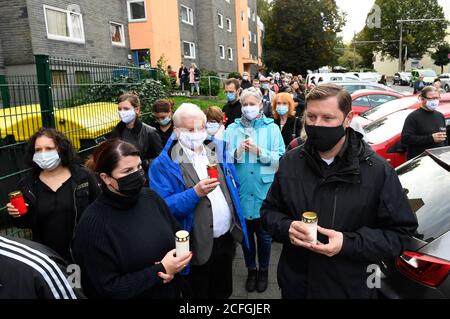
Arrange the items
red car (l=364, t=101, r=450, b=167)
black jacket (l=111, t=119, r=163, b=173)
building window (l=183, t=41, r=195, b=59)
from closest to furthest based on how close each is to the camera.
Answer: black jacket (l=111, t=119, r=163, b=173), red car (l=364, t=101, r=450, b=167), building window (l=183, t=41, r=195, b=59)

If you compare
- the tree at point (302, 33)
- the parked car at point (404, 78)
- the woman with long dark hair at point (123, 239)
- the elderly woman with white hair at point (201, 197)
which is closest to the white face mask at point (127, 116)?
the elderly woman with white hair at point (201, 197)

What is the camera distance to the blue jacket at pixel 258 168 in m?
3.61

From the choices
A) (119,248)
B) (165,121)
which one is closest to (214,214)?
(119,248)

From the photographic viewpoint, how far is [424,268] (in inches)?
86.7

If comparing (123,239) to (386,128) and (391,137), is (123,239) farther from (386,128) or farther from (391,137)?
(386,128)

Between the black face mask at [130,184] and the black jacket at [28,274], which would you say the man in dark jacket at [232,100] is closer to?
the black face mask at [130,184]

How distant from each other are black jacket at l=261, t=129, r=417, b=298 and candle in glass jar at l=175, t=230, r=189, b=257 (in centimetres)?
51

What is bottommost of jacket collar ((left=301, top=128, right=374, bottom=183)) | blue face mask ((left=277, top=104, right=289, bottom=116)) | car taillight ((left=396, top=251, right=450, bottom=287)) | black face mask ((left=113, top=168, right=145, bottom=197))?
car taillight ((left=396, top=251, right=450, bottom=287))

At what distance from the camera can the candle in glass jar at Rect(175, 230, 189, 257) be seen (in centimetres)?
202

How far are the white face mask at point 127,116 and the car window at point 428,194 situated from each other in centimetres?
314

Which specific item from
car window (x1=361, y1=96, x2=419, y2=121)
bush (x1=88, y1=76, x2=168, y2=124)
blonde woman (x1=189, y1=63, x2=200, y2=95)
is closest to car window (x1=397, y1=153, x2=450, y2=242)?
bush (x1=88, y1=76, x2=168, y2=124)

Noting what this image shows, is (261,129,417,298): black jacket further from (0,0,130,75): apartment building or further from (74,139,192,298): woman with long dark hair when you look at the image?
(0,0,130,75): apartment building

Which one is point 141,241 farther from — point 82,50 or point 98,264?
point 82,50
